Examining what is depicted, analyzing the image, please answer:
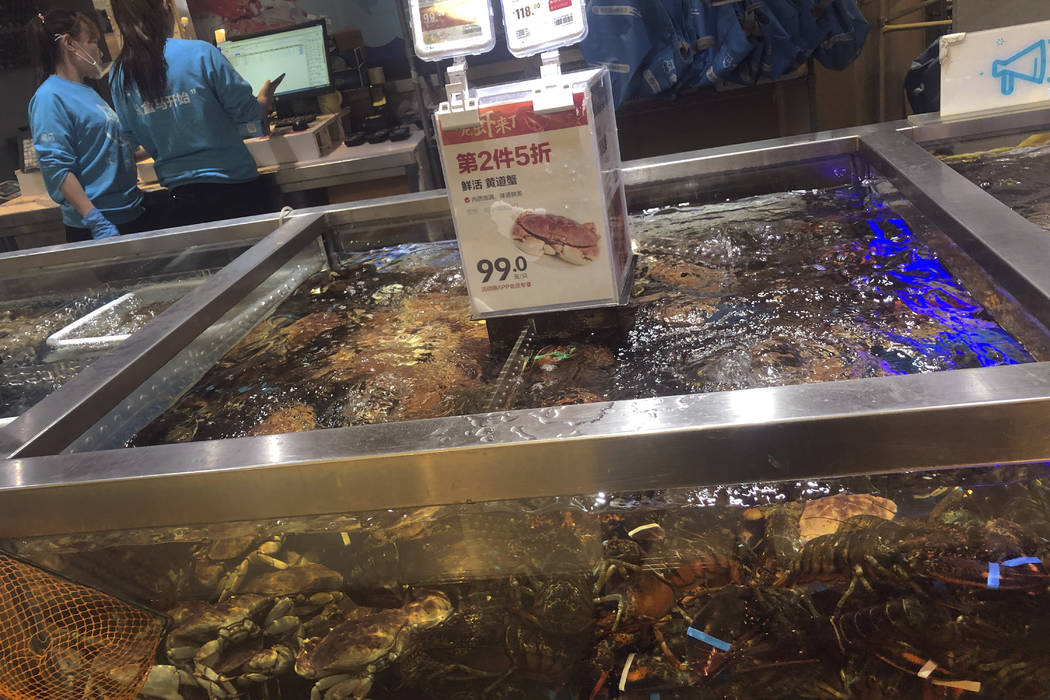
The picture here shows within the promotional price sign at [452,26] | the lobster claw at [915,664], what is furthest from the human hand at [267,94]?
the lobster claw at [915,664]

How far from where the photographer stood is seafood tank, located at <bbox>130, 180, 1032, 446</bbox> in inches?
46.2

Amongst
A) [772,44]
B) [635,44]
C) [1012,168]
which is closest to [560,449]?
[1012,168]

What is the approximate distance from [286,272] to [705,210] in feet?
3.66

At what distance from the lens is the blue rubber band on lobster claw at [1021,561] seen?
2.86 ft

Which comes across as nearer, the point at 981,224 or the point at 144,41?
the point at 981,224

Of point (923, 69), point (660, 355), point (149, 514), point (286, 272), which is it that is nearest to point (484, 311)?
point (660, 355)

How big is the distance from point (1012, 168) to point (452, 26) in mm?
1350

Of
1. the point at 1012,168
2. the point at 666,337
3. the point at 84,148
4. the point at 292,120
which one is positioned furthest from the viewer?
the point at 292,120

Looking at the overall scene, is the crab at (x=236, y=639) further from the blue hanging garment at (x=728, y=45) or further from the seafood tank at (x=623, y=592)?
the blue hanging garment at (x=728, y=45)

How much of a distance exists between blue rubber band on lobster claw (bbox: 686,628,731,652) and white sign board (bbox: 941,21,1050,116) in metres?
1.64

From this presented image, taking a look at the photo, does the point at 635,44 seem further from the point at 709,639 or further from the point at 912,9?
the point at 709,639

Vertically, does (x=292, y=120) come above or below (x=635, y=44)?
below

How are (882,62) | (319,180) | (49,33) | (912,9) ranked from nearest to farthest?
1. (49,33)
2. (912,9)
3. (319,180)
4. (882,62)

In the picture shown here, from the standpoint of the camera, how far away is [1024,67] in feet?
6.16
